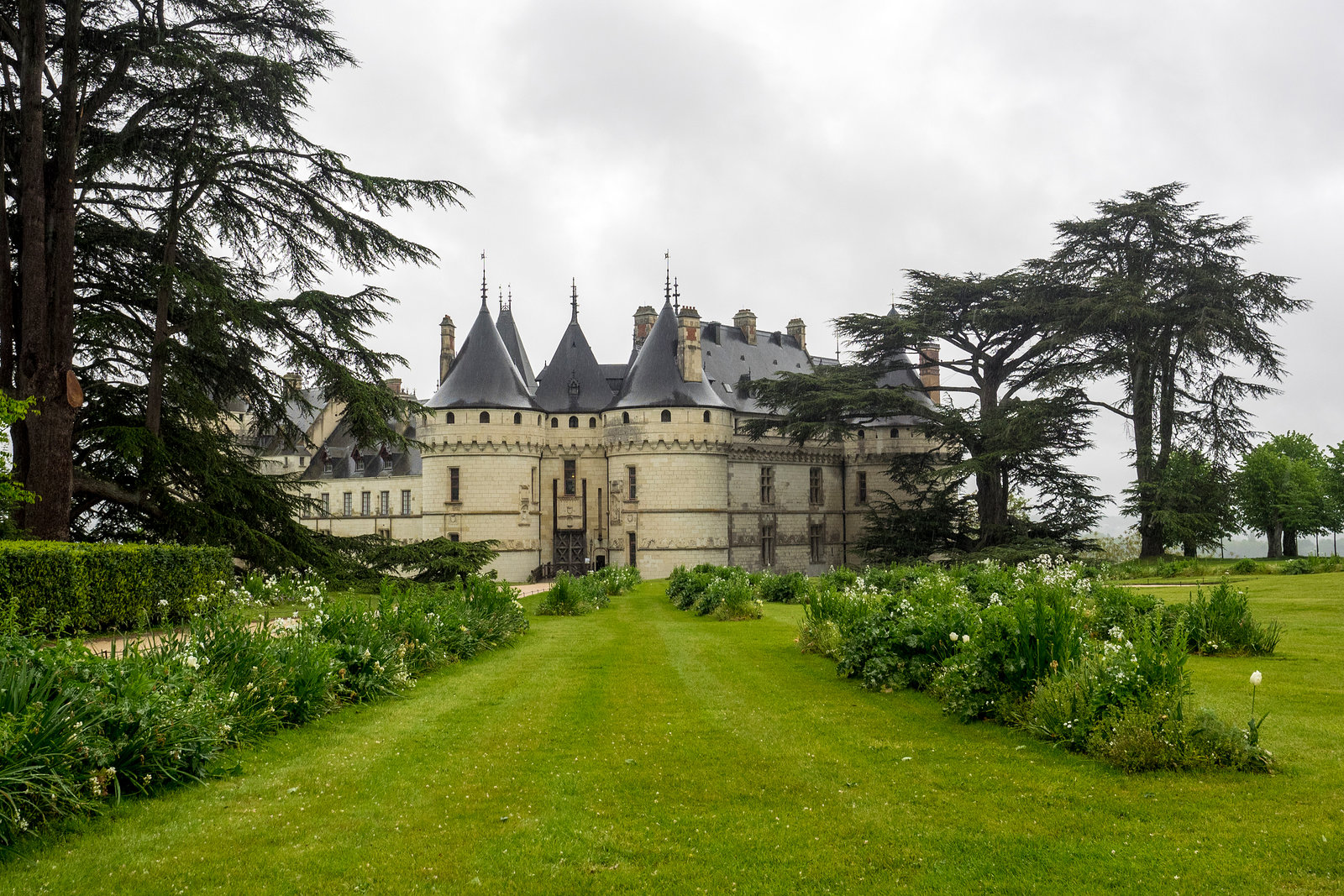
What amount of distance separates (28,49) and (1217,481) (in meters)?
32.9

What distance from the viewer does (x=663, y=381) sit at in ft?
133

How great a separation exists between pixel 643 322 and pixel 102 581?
35.1 m

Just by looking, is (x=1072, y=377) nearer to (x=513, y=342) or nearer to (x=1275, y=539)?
(x=1275, y=539)

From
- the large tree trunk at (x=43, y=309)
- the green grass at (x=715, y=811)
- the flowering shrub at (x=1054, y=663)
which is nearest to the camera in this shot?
the green grass at (x=715, y=811)

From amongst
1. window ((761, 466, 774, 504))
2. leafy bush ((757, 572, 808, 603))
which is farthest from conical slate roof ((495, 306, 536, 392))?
leafy bush ((757, 572, 808, 603))

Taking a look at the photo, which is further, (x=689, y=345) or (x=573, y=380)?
(x=573, y=380)

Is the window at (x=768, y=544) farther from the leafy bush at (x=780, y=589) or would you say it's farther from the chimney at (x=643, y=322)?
the leafy bush at (x=780, y=589)

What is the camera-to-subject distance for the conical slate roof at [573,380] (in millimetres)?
41750

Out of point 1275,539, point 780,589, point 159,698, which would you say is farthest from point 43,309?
point 1275,539

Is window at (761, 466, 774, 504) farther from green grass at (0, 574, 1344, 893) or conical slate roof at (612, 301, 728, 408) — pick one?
green grass at (0, 574, 1344, 893)

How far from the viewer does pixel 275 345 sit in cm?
1784

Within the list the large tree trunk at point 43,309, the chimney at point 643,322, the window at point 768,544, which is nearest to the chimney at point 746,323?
the chimney at point 643,322

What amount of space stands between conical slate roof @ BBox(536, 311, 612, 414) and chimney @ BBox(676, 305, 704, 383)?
12.4ft

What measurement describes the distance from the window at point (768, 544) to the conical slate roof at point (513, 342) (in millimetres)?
12107
